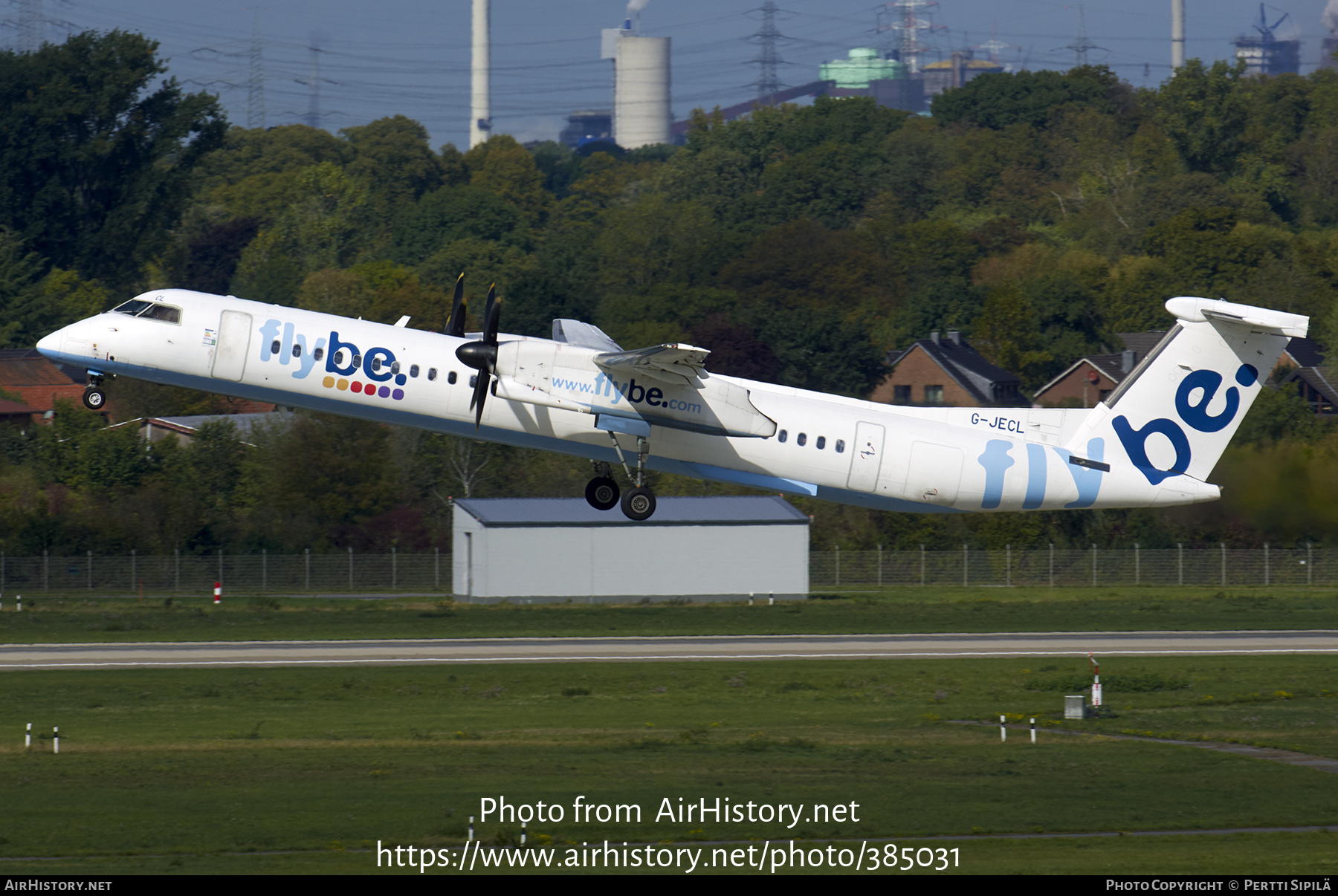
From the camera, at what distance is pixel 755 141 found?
181 m

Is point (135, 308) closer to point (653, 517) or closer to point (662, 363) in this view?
point (662, 363)

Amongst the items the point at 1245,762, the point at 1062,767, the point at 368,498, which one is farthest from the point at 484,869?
the point at 368,498

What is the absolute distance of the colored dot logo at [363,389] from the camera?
3066 cm

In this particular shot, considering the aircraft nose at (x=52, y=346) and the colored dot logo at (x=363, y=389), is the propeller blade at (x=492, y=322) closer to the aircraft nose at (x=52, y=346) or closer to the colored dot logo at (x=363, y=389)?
the colored dot logo at (x=363, y=389)

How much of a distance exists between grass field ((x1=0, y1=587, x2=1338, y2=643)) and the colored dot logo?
77.4 ft

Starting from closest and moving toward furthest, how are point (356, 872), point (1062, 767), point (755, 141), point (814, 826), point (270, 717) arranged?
point (356, 872) < point (814, 826) < point (1062, 767) < point (270, 717) < point (755, 141)

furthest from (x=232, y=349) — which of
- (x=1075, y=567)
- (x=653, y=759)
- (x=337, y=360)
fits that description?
(x=1075, y=567)

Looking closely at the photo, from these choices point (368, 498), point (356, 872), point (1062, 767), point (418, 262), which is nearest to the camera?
point (356, 872)

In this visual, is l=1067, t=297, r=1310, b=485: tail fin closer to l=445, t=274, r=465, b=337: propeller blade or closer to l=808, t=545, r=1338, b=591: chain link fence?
l=445, t=274, r=465, b=337: propeller blade

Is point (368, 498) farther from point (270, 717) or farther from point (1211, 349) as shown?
point (1211, 349)

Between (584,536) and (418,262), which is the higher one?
(418,262)

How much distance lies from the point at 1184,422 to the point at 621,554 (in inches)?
1340

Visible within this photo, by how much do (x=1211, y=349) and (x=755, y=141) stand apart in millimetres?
151680

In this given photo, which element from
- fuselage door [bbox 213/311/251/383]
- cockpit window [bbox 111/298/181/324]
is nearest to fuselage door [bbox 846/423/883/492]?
fuselage door [bbox 213/311/251/383]
